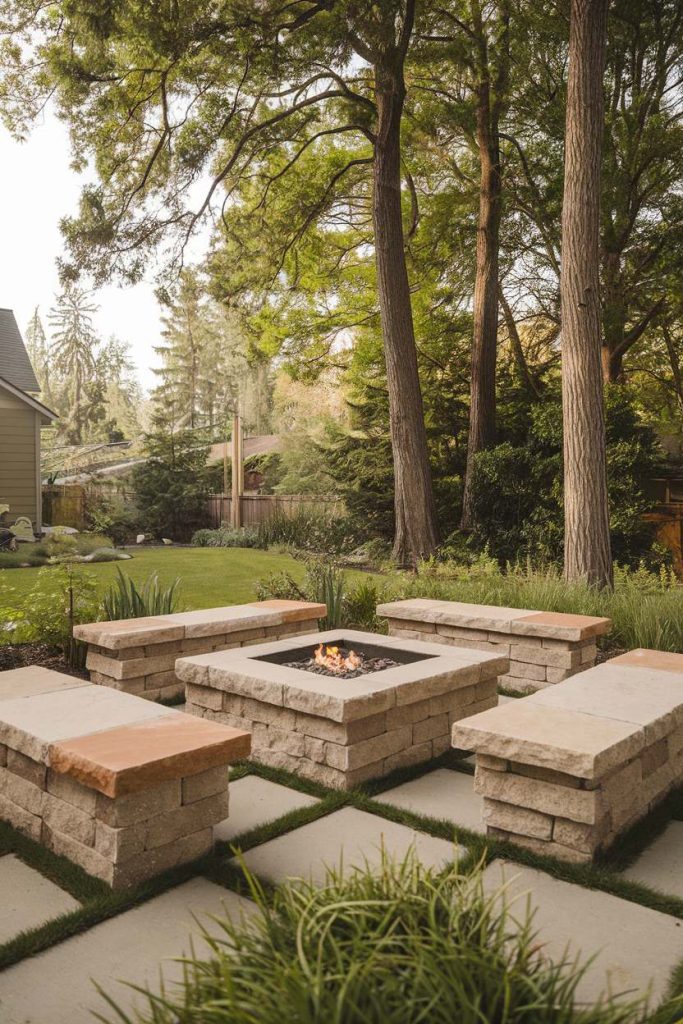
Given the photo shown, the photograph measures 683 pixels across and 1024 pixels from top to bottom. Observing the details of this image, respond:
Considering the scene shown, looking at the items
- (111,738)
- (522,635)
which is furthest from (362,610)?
(111,738)

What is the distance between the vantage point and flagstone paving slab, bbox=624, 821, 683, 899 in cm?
242

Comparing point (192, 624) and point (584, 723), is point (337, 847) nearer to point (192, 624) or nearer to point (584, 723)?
point (584, 723)

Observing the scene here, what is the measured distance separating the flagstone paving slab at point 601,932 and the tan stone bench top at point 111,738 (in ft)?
3.45

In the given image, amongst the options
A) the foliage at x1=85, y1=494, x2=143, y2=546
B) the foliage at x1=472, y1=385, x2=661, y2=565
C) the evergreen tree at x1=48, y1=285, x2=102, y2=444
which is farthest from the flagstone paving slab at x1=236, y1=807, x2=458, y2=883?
the evergreen tree at x1=48, y1=285, x2=102, y2=444

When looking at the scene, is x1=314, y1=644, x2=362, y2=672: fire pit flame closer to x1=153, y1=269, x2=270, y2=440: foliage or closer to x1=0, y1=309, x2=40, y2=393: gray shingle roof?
x1=0, y1=309, x2=40, y2=393: gray shingle roof

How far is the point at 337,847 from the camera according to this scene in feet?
8.71

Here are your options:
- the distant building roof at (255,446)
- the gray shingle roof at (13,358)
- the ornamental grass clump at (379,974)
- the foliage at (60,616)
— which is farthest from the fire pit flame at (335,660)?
the distant building roof at (255,446)

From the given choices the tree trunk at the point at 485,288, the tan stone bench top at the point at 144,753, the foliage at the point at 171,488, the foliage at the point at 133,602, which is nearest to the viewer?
the tan stone bench top at the point at 144,753

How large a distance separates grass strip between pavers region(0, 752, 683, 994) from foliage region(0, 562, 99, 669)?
7.42 feet

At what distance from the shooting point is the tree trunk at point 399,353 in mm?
10367

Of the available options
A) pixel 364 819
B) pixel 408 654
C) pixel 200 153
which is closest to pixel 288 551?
pixel 200 153

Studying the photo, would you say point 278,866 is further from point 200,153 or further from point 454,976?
point 200,153

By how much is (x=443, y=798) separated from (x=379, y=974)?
1.84 meters

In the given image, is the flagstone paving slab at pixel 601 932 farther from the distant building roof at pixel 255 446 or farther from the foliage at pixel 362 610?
the distant building roof at pixel 255 446
